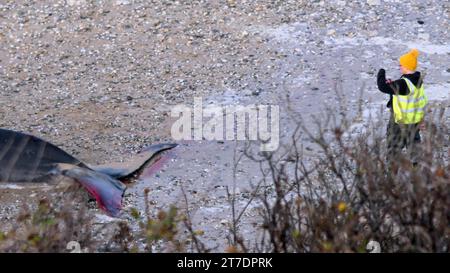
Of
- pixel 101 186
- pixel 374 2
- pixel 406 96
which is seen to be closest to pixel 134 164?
pixel 101 186

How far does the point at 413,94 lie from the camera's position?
7.79 meters

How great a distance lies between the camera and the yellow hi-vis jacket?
7391 mm

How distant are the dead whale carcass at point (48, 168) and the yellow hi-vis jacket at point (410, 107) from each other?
90.9 inches

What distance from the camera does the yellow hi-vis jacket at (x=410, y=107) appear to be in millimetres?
→ 7391

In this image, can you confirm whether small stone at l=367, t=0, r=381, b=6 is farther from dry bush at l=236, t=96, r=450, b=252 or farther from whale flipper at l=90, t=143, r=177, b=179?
dry bush at l=236, t=96, r=450, b=252

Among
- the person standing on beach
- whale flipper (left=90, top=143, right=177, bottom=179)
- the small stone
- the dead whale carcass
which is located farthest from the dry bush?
the small stone

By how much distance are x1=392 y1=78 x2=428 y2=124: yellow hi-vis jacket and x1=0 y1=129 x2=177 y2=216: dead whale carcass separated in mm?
2309

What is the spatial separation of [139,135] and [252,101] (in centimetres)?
135

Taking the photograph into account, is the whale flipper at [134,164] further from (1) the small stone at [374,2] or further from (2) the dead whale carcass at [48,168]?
(1) the small stone at [374,2]

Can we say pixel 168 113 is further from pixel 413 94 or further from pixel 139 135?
pixel 413 94

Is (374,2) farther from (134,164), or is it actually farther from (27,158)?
(27,158)

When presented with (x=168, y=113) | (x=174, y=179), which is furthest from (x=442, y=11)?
(x=174, y=179)

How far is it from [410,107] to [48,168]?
300 cm

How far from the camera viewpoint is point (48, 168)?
8.16 meters
